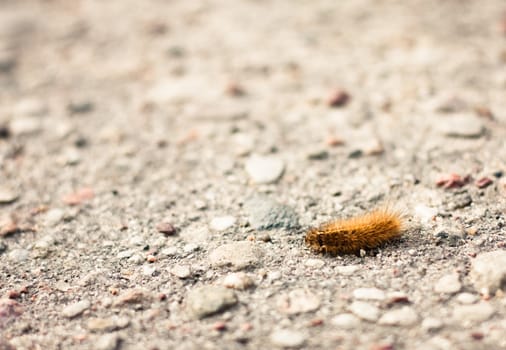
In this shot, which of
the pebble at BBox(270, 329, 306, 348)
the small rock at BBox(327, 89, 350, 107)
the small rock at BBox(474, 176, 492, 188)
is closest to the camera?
the pebble at BBox(270, 329, 306, 348)

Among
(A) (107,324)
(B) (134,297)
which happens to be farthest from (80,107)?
(A) (107,324)

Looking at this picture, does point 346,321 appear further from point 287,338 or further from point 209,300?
point 209,300

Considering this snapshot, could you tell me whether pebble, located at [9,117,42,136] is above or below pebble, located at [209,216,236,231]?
above

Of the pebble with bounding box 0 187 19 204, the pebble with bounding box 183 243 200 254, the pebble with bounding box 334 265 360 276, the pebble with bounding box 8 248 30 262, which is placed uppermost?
the pebble with bounding box 0 187 19 204

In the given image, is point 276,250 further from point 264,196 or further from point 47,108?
point 47,108

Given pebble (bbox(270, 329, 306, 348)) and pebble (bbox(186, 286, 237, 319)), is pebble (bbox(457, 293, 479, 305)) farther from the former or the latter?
pebble (bbox(186, 286, 237, 319))

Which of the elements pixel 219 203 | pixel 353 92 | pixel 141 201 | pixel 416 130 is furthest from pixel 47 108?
pixel 416 130

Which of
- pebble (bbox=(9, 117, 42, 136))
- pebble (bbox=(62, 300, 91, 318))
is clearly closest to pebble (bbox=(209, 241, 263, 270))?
pebble (bbox=(62, 300, 91, 318))
